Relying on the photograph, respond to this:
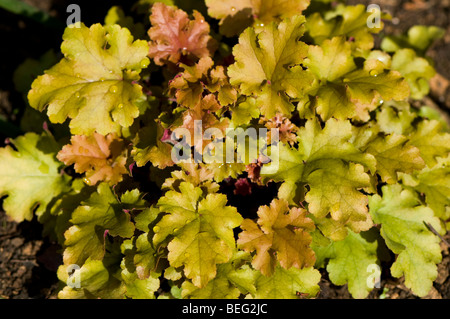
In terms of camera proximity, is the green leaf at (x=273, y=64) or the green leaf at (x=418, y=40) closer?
the green leaf at (x=273, y=64)

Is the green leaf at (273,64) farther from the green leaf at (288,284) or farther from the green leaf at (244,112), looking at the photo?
the green leaf at (288,284)

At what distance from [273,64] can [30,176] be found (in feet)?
6.03

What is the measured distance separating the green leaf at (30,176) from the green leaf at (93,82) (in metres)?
0.52

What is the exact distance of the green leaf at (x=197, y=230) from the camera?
88.0 inches

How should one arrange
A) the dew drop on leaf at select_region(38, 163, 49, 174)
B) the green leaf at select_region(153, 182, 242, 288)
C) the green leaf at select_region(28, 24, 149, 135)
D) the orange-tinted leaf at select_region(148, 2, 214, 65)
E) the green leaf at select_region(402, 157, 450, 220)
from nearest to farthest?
the green leaf at select_region(153, 182, 242, 288), the green leaf at select_region(28, 24, 149, 135), the orange-tinted leaf at select_region(148, 2, 214, 65), the green leaf at select_region(402, 157, 450, 220), the dew drop on leaf at select_region(38, 163, 49, 174)

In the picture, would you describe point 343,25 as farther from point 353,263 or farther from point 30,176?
point 30,176

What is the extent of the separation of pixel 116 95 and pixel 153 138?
34cm

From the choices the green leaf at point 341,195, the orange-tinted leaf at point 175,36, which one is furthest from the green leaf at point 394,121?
the orange-tinted leaf at point 175,36

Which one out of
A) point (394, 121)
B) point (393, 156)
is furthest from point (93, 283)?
point (394, 121)

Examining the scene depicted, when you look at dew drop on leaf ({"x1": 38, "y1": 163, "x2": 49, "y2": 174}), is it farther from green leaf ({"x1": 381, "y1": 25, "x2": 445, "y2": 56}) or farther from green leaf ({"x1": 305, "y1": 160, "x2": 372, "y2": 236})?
green leaf ({"x1": 381, "y1": 25, "x2": 445, "y2": 56})

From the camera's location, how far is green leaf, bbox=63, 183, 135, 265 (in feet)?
7.75

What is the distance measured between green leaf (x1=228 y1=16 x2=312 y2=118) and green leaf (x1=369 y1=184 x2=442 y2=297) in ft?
3.11

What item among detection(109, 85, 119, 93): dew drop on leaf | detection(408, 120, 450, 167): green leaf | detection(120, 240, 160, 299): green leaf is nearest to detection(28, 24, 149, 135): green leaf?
detection(109, 85, 119, 93): dew drop on leaf
